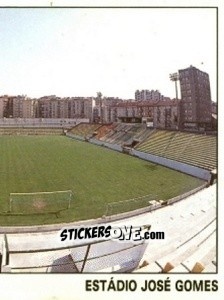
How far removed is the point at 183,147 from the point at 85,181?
3.34 metres

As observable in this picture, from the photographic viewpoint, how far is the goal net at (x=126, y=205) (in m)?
4.76

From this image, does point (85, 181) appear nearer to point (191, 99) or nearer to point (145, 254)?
point (145, 254)

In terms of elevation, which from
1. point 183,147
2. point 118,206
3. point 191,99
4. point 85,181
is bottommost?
point 118,206

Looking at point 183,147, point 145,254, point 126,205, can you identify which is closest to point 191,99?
point 183,147

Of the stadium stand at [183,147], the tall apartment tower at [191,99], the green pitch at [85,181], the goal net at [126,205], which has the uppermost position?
the tall apartment tower at [191,99]

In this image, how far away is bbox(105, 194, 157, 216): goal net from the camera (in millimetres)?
4762

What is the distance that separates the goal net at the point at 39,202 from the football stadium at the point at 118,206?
0.6 inches

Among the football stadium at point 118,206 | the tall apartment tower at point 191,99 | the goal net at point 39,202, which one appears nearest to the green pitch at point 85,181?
the football stadium at point 118,206

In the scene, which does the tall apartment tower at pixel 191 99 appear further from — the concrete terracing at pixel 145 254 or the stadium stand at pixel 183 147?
the concrete terracing at pixel 145 254

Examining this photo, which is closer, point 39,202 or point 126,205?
point 126,205

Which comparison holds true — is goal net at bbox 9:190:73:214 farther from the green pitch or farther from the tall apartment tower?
the tall apartment tower

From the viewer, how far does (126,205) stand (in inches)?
199

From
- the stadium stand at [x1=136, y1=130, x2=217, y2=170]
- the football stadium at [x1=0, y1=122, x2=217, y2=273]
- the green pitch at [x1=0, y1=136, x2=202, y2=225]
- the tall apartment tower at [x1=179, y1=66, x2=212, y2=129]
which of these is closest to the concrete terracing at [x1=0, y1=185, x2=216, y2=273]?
the football stadium at [x1=0, y1=122, x2=217, y2=273]

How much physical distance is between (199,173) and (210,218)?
4489 mm
